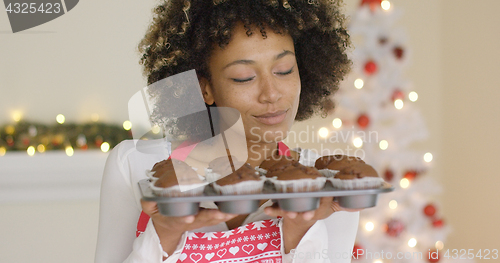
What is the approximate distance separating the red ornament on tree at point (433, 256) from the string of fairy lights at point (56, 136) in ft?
8.66

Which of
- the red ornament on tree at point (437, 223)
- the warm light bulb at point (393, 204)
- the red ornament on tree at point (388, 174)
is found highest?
the red ornament on tree at point (388, 174)

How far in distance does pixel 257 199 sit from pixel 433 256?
2677 mm

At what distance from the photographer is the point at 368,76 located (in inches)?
117

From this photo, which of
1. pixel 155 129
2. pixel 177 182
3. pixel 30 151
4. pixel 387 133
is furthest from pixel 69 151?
pixel 177 182

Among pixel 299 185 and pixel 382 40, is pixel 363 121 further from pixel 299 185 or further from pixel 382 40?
pixel 299 185

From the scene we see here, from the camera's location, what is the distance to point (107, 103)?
12.1 ft

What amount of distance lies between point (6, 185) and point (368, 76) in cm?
296

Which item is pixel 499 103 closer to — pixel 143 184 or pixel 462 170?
pixel 462 170

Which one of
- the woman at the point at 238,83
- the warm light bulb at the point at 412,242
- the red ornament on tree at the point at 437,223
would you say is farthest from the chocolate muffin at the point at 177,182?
the red ornament on tree at the point at 437,223

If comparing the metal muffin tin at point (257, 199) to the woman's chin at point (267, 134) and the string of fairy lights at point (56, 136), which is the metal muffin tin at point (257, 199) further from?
the string of fairy lights at point (56, 136)

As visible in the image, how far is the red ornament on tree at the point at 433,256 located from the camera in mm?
3105

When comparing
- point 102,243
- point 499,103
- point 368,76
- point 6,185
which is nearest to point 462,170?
point 499,103

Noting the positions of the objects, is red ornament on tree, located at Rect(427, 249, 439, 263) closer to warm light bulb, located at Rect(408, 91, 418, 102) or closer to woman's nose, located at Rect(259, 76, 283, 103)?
warm light bulb, located at Rect(408, 91, 418, 102)

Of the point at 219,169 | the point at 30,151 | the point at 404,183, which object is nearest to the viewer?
the point at 219,169
